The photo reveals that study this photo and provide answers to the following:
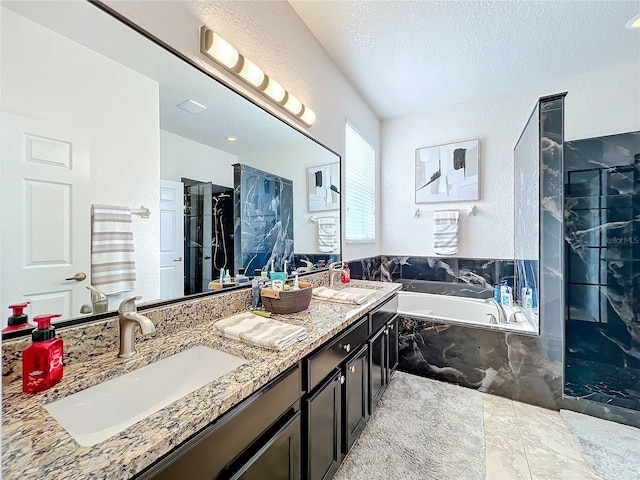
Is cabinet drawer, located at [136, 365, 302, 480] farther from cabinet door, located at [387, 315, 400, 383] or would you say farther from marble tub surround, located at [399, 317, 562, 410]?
marble tub surround, located at [399, 317, 562, 410]

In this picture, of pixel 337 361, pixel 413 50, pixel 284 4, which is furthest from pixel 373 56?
pixel 337 361

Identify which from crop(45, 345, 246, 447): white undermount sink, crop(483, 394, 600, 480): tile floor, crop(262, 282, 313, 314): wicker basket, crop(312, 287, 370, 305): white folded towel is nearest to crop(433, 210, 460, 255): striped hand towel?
crop(483, 394, 600, 480): tile floor

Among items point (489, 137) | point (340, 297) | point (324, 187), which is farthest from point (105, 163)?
point (489, 137)

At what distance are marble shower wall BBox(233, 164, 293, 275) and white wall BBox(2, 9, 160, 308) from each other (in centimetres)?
47

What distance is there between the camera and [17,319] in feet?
2.69

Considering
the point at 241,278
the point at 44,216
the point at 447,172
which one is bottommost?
the point at 241,278

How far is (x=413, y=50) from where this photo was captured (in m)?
2.29

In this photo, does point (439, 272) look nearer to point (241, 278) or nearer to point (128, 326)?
point (241, 278)

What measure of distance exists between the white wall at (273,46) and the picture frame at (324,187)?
210 mm

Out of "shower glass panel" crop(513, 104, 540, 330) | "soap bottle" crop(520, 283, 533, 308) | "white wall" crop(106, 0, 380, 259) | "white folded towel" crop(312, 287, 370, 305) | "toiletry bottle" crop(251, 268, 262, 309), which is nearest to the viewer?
"white wall" crop(106, 0, 380, 259)

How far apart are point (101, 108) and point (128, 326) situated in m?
0.76

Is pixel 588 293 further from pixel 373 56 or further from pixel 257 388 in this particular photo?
pixel 257 388

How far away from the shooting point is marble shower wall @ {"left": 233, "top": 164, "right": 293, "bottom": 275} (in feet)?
5.25

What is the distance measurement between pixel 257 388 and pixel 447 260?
9.26ft
